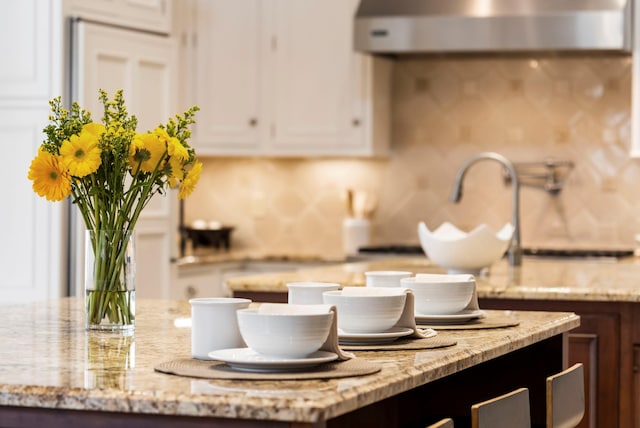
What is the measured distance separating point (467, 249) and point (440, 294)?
4.09 ft

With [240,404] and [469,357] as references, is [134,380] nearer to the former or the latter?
[240,404]

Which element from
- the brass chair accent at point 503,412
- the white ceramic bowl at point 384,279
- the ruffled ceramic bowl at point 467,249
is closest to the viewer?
the brass chair accent at point 503,412

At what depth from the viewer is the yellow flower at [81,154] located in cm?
215

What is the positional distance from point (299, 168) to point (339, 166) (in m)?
0.23

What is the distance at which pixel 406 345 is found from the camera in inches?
78.3

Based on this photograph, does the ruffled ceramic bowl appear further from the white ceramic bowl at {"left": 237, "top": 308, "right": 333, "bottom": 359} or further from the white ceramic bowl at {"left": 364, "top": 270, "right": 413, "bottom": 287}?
the white ceramic bowl at {"left": 237, "top": 308, "right": 333, "bottom": 359}

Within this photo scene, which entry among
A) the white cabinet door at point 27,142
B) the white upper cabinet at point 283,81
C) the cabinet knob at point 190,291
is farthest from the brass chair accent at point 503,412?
the white upper cabinet at point 283,81

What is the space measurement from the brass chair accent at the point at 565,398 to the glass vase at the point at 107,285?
2.70ft

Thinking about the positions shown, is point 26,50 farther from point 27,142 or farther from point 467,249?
point 467,249

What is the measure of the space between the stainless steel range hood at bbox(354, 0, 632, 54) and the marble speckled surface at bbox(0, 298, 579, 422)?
9.68 feet

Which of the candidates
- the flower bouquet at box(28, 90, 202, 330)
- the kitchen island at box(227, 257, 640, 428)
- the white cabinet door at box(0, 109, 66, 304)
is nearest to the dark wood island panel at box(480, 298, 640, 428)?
the kitchen island at box(227, 257, 640, 428)

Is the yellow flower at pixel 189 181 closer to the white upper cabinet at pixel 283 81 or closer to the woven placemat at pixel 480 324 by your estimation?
the woven placemat at pixel 480 324

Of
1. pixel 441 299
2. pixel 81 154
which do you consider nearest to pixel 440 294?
pixel 441 299

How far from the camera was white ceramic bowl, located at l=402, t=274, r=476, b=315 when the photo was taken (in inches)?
92.7
